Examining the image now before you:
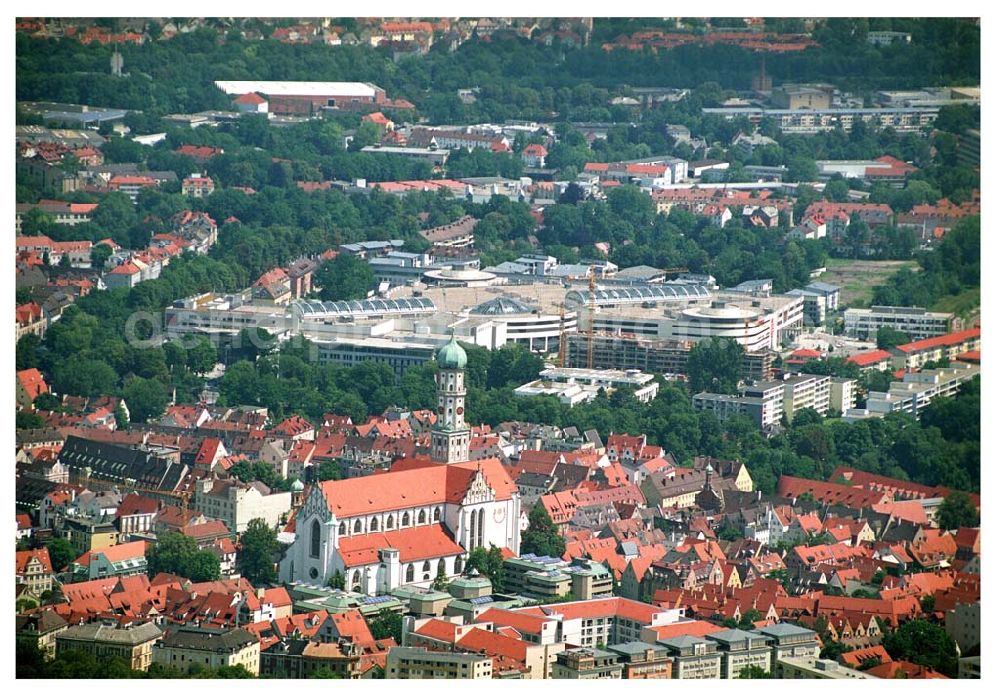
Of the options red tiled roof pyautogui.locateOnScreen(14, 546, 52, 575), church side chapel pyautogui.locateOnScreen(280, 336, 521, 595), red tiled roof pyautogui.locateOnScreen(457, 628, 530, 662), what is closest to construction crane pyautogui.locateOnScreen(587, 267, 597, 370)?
church side chapel pyautogui.locateOnScreen(280, 336, 521, 595)

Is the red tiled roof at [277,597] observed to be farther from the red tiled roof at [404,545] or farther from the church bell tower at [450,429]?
the church bell tower at [450,429]

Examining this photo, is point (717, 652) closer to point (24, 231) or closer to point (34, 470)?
point (34, 470)

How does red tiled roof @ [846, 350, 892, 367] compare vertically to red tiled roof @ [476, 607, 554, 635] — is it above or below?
below

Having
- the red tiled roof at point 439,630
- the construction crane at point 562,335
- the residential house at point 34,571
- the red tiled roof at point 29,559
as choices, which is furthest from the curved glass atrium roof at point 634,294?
the red tiled roof at point 439,630

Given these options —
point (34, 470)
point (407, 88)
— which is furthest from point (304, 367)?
point (407, 88)

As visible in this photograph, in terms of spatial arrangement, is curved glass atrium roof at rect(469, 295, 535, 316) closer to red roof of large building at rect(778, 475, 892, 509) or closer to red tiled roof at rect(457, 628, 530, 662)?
red roof of large building at rect(778, 475, 892, 509)

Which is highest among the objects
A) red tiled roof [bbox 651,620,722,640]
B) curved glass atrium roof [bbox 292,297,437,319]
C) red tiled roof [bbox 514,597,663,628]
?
red tiled roof [bbox 514,597,663,628]
